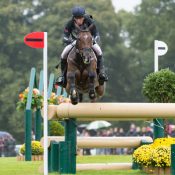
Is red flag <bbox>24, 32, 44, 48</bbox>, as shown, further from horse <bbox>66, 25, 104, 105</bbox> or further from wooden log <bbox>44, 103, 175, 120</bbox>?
wooden log <bbox>44, 103, 175, 120</bbox>

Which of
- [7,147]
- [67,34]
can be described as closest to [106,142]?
[67,34]

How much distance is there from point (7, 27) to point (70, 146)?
41.0 meters

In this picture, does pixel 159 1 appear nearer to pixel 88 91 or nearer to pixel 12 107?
pixel 12 107

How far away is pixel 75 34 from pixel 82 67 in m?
0.60

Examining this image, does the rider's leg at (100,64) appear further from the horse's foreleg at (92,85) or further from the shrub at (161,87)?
the shrub at (161,87)

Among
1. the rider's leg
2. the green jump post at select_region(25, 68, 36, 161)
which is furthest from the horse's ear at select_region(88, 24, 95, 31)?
the green jump post at select_region(25, 68, 36, 161)

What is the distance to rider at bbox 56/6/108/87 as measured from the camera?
523 inches

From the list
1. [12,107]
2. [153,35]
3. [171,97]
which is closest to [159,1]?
[153,35]

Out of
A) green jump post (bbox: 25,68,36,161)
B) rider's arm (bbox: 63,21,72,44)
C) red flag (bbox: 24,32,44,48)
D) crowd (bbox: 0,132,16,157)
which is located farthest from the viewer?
crowd (bbox: 0,132,16,157)

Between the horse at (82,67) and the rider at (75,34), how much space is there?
0.46ft

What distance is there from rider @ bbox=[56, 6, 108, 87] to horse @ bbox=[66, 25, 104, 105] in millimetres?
139

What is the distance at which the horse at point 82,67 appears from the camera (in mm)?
12903

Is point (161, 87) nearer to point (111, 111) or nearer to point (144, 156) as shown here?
point (144, 156)

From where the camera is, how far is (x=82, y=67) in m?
13.3
